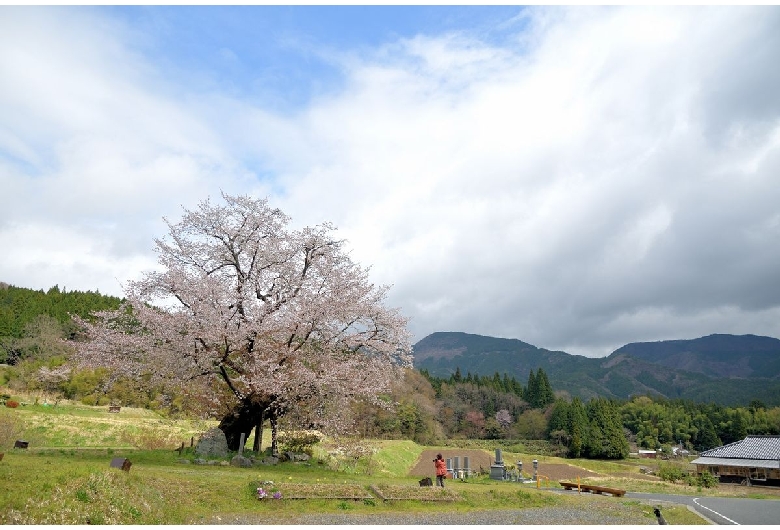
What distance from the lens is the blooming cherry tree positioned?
67.6 ft

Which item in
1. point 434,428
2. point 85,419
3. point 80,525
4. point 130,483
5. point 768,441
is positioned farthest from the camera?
point 434,428

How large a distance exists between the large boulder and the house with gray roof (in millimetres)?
39521

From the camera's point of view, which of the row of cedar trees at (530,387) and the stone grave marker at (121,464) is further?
the row of cedar trees at (530,387)

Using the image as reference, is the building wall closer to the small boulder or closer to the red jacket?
the red jacket

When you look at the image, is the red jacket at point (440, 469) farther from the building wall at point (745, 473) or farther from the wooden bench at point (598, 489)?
the building wall at point (745, 473)

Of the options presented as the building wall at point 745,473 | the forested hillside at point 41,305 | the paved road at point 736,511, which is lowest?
the building wall at point 745,473

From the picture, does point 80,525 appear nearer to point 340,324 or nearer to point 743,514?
point 340,324

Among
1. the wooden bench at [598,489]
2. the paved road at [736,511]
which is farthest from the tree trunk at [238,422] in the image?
the paved road at [736,511]

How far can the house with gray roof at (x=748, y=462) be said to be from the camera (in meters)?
42.8

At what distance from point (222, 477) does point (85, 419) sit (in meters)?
22.8

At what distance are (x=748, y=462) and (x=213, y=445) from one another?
4597 centimetres

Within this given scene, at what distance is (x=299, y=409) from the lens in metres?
23.1

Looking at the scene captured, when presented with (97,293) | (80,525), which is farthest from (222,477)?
(97,293)

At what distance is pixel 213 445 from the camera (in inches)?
851
